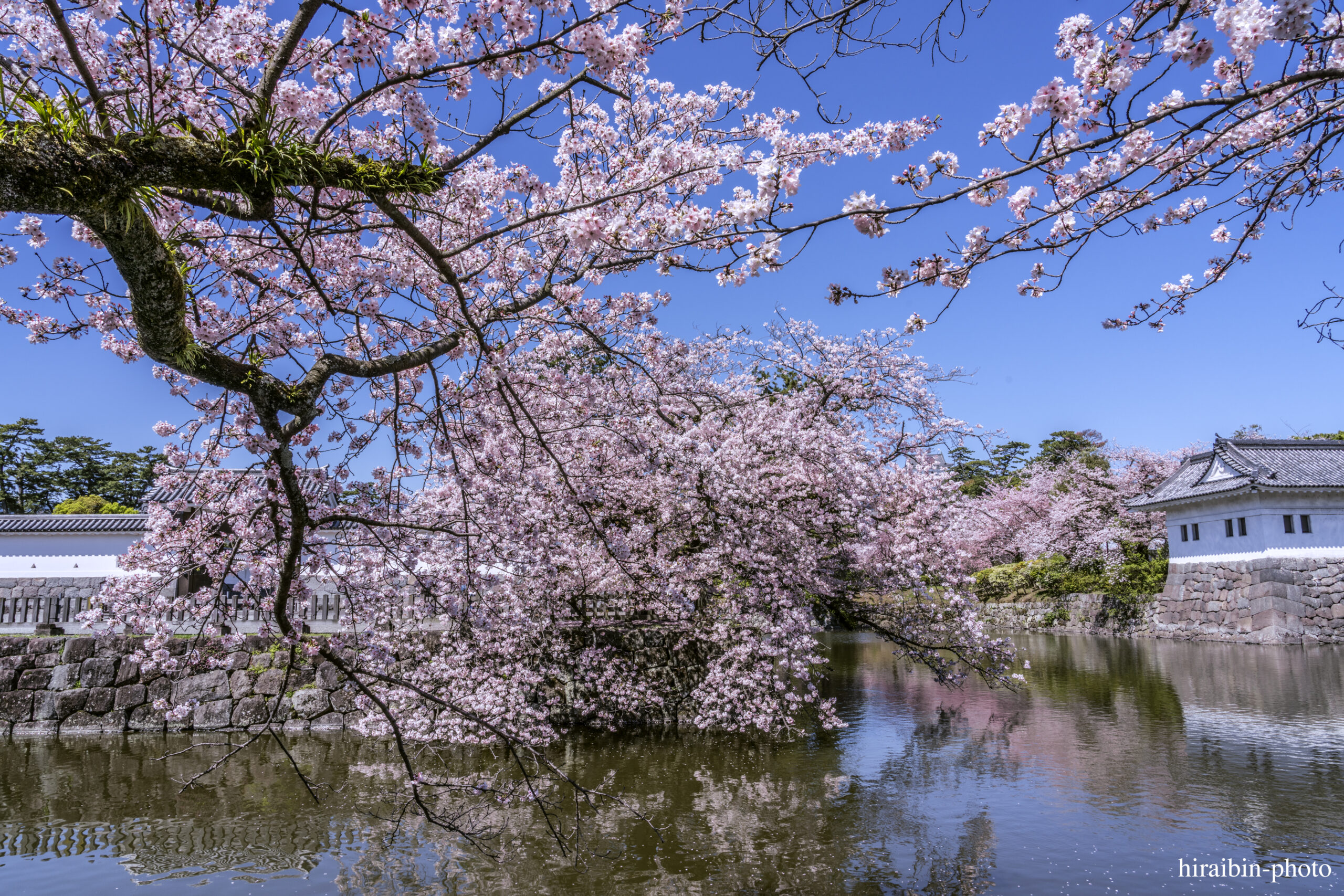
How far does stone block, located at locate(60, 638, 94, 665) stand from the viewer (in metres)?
10.2

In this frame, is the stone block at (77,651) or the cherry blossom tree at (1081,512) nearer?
the stone block at (77,651)

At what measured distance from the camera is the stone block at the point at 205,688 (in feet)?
33.5

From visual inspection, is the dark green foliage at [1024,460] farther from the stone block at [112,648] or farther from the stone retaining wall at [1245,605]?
the stone block at [112,648]

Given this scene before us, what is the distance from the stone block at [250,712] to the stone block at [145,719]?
1018 millimetres

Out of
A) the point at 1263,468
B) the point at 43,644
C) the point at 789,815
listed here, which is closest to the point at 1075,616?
the point at 1263,468

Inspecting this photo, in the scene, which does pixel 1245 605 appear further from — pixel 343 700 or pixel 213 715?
pixel 213 715

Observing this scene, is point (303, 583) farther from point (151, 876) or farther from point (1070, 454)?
point (1070, 454)

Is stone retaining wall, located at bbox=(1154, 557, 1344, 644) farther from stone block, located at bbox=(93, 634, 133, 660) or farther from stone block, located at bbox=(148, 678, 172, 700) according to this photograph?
stone block, located at bbox=(93, 634, 133, 660)

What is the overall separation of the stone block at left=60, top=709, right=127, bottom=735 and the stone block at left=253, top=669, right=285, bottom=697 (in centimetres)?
183

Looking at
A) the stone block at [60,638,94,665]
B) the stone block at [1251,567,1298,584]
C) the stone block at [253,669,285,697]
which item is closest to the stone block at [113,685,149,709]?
the stone block at [60,638,94,665]

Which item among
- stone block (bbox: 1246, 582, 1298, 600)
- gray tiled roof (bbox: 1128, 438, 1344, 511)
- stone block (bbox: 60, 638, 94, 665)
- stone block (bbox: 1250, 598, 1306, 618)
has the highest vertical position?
gray tiled roof (bbox: 1128, 438, 1344, 511)

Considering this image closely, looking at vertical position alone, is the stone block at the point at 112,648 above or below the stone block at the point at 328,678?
above

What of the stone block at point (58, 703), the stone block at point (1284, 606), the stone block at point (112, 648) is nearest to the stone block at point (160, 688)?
the stone block at point (112, 648)

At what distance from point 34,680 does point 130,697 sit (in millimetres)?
1337
